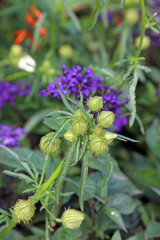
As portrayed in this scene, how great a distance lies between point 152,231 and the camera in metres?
1.06

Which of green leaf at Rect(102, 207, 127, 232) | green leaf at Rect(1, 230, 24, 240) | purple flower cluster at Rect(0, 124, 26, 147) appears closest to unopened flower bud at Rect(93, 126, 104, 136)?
green leaf at Rect(102, 207, 127, 232)

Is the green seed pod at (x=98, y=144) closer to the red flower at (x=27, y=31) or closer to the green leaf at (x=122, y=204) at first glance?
the green leaf at (x=122, y=204)

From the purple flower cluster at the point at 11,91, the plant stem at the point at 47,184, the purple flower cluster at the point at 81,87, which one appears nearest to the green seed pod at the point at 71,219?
the plant stem at the point at 47,184

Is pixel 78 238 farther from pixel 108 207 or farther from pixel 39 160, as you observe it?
pixel 39 160

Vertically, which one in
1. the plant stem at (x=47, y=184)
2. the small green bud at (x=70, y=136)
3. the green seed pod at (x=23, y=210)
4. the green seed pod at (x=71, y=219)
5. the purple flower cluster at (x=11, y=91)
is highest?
the purple flower cluster at (x=11, y=91)

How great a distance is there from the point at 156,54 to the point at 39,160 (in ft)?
3.37

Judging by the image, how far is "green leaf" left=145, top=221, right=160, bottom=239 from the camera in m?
1.04

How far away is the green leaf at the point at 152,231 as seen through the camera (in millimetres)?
1039

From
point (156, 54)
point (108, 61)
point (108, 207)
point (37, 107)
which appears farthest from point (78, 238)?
point (156, 54)

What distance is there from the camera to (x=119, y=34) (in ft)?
5.68

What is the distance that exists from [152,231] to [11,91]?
34.0 inches

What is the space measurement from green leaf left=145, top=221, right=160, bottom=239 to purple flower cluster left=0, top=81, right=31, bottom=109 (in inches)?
32.1

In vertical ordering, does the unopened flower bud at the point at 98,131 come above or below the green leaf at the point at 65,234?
above

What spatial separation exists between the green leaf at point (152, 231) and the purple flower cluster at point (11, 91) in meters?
0.81
